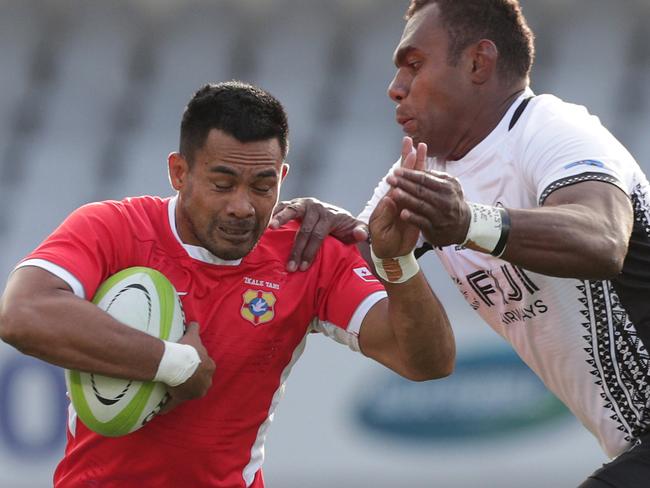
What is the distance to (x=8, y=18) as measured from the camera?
9914mm

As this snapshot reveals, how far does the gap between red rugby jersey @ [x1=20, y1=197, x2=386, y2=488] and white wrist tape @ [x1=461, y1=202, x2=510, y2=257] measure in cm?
120

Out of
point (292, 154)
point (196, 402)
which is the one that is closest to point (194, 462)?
point (196, 402)

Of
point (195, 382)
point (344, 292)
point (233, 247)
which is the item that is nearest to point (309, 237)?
point (344, 292)

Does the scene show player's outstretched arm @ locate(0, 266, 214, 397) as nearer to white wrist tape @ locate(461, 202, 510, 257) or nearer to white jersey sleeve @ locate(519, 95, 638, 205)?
white wrist tape @ locate(461, 202, 510, 257)

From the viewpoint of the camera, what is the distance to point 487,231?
336 cm

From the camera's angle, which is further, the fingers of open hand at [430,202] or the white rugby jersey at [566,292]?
the white rugby jersey at [566,292]

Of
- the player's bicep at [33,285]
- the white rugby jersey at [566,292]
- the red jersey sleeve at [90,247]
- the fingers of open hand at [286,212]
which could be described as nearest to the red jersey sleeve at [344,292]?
the fingers of open hand at [286,212]

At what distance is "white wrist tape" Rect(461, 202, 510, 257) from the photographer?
3.35m

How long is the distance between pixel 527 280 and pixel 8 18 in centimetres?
688

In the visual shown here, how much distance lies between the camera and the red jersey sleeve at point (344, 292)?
4535 millimetres

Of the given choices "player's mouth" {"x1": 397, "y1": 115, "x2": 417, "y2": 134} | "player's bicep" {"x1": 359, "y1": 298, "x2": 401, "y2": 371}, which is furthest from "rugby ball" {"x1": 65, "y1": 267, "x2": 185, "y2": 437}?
"player's mouth" {"x1": 397, "y1": 115, "x2": 417, "y2": 134}

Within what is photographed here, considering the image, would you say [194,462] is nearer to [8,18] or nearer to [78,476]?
[78,476]

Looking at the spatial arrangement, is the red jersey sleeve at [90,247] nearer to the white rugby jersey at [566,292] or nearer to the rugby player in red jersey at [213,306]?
the rugby player in red jersey at [213,306]

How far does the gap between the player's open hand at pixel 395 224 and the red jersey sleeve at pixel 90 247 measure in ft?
3.44
